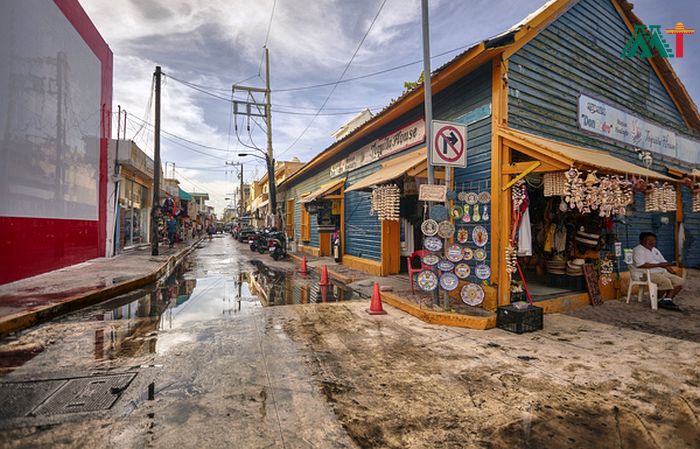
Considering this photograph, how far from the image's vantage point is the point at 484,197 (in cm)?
656

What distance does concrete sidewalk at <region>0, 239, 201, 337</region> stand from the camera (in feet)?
18.4

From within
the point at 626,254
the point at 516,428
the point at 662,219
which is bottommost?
the point at 516,428

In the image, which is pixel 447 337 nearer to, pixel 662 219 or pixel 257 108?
pixel 662 219

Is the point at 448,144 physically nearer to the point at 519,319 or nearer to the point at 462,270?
the point at 462,270

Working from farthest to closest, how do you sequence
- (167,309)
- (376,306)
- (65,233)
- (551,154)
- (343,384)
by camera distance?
(65,233) → (167,309) → (376,306) → (551,154) → (343,384)

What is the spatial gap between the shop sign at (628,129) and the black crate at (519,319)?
4.95m

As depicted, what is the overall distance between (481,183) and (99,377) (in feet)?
22.1

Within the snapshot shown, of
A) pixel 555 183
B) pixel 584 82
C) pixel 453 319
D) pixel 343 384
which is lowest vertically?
pixel 343 384

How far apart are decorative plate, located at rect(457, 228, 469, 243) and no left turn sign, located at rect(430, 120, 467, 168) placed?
4.74ft

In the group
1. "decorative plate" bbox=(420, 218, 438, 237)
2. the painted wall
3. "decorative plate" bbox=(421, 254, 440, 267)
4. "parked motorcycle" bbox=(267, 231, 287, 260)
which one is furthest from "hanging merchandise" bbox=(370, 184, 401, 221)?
"parked motorcycle" bbox=(267, 231, 287, 260)

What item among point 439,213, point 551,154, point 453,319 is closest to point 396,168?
point 439,213

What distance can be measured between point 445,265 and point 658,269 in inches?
202

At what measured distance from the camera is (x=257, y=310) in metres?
6.75

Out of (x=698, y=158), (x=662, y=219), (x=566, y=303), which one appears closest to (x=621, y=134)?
(x=662, y=219)
